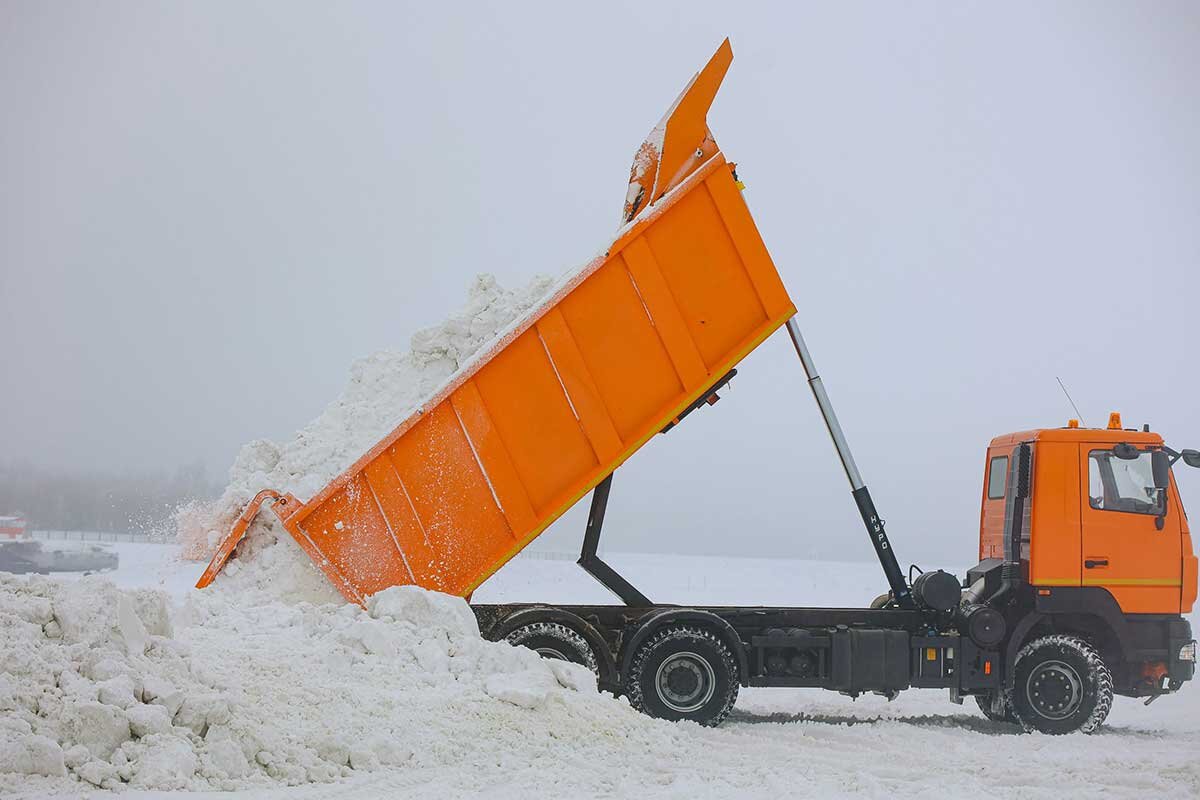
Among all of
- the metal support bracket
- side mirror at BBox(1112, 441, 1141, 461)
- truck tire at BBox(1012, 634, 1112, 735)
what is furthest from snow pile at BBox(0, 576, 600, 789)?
side mirror at BBox(1112, 441, 1141, 461)

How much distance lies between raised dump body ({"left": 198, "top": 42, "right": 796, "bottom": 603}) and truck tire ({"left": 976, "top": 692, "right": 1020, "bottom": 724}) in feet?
11.9

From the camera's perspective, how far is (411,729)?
20.6 feet

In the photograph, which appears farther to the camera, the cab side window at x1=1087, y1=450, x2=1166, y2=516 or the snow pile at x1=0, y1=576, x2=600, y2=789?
the cab side window at x1=1087, y1=450, x2=1166, y2=516

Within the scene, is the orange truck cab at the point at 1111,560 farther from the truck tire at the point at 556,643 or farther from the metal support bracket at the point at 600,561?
the truck tire at the point at 556,643

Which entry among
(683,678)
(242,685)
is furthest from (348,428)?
(683,678)

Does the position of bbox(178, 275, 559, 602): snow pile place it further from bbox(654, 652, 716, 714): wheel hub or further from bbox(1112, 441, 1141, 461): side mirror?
bbox(1112, 441, 1141, 461): side mirror

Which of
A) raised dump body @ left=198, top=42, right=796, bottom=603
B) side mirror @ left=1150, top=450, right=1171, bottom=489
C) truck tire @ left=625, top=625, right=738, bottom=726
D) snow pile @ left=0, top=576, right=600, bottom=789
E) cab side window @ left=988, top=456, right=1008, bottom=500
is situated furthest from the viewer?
cab side window @ left=988, top=456, right=1008, bottom=500

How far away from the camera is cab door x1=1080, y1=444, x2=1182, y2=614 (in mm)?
8906

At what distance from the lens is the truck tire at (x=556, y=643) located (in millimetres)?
8211

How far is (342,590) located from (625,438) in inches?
93.5

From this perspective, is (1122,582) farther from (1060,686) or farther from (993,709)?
(993,709)

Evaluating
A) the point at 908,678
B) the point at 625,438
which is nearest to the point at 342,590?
the point at 625,438

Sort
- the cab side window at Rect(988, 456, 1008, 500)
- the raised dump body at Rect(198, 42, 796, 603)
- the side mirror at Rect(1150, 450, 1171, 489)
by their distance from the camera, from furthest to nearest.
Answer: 1. the cab side window at Rect(988, 456, 1008, 500)
2. the side mirror at Rect(1150, 450, 1171, 489)
3. the raised dump body at Rect(198, 42, 796, 603)

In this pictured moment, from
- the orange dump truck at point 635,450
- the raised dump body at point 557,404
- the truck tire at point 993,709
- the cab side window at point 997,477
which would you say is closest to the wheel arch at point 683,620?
the orange dump truck at point 635,450
